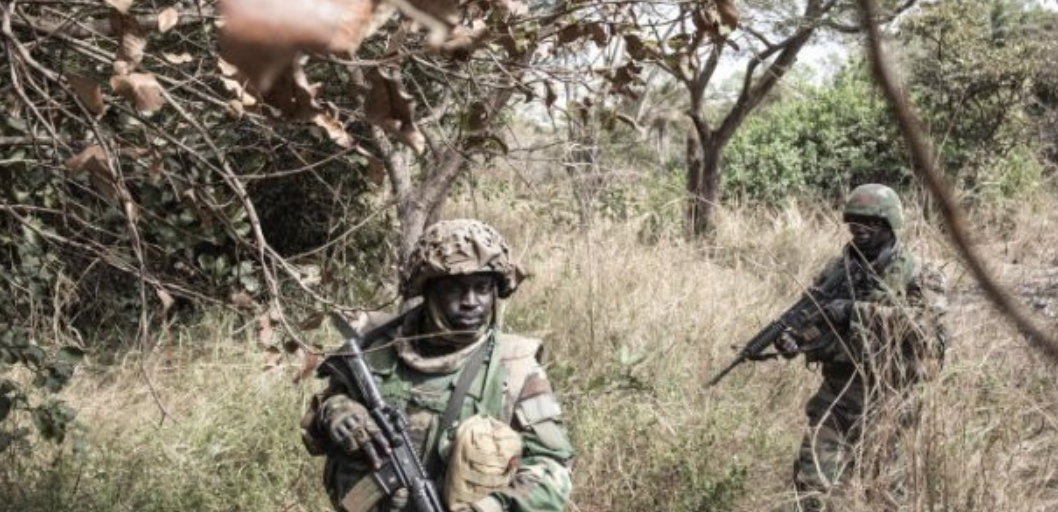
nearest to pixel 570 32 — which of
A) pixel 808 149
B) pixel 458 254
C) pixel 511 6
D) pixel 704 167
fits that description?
pixel 511 6

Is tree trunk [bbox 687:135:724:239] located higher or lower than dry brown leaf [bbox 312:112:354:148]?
higher

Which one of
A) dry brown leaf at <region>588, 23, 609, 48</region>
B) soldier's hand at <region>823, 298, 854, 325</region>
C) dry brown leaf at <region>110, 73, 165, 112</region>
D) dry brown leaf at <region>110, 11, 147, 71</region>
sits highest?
dry brown leaf at <region>588, 23, 609, 48</region>

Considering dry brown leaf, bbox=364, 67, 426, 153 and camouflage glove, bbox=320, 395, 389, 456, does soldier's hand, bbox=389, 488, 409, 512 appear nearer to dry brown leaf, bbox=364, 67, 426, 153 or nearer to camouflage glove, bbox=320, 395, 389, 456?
camouflage glove, bbox=320, 395, 389, 456

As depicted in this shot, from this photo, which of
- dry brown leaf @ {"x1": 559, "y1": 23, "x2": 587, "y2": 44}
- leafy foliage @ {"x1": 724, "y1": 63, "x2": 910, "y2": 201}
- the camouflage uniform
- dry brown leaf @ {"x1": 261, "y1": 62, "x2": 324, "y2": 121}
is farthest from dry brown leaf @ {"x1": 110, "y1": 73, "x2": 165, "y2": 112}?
leafy foliage @ {"x1": 724, "y1": 63, "x2": 910, "y2": 201}

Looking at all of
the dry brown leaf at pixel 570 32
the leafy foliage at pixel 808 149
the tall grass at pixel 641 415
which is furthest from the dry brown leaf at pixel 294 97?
the leafy foliage at pixel 808 149

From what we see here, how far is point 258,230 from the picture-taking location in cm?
185

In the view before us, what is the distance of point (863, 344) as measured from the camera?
3.85 metres

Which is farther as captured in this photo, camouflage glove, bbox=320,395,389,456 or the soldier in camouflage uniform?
the soldier in camouflage uniform

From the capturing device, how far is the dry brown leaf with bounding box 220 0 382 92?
237 mm

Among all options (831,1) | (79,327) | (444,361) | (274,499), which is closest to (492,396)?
(444,361)

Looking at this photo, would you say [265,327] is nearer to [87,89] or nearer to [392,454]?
[392,454]

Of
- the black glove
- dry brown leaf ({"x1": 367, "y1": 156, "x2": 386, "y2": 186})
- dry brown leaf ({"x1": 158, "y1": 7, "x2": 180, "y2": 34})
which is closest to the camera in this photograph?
dry brown leaf ({"x1": 158, "y1": 7, "x2": 180, "y2": 34})

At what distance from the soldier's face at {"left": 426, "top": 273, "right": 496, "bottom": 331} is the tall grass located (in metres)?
1.21

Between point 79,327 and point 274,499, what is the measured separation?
2.89 m
